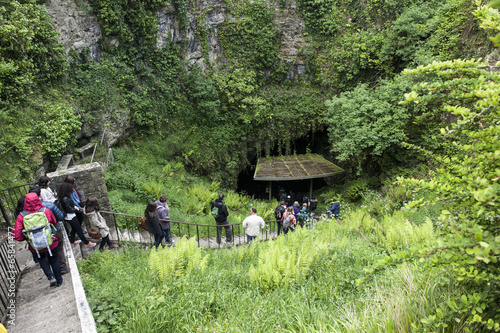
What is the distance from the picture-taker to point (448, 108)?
243 centimetres

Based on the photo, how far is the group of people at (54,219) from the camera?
4.58 metres

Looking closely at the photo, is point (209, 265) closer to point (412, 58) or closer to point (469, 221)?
point (469, 221)

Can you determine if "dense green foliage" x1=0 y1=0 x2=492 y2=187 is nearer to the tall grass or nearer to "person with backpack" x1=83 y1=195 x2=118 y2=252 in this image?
"person with backpack" x1=83 y1=195 x2=118 y2=252

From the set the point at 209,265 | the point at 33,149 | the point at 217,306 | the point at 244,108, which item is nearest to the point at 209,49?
the point at 244,108

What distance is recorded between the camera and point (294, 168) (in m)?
15.8

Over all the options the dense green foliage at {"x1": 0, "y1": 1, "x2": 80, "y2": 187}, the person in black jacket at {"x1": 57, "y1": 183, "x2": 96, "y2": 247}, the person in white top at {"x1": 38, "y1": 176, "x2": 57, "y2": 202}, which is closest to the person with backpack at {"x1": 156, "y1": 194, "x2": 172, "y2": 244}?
the person in black jacket at {"x1": 57, "y1": 183, "x2": 96, "y2": 247}

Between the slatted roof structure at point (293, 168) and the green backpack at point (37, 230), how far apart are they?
10701mm

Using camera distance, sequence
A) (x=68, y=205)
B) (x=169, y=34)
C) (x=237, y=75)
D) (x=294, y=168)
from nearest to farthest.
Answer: (x=68, y=205) < (x=169, y=34) < (x=294, y=168) < (x=237, y=75)

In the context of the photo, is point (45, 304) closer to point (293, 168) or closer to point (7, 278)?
point (7, 278)

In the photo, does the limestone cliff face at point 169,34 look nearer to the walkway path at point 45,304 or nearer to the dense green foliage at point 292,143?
the dense green foliage at point 292,143

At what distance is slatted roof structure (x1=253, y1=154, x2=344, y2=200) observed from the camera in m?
14.7

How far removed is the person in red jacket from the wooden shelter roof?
1047 cm

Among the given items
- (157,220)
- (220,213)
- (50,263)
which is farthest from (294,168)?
(50,263)

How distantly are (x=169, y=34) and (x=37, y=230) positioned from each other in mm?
12454
